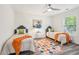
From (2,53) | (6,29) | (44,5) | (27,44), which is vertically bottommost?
(2,53)

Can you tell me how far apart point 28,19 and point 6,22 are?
336 mm

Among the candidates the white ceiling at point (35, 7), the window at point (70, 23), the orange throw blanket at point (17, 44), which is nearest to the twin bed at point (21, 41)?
the orange throw blanket at point (17, 44)

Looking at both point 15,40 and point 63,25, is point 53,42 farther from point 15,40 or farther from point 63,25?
point 15,40

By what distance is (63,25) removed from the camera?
73.9 inches

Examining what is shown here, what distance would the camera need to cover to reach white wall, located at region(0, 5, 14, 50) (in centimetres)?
178

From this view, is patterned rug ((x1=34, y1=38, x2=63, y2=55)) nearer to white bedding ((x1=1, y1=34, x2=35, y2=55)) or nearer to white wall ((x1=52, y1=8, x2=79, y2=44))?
white bedding ((x1=1, y1=34, x2=35, y2=55))

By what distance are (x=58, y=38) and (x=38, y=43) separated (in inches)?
12.8

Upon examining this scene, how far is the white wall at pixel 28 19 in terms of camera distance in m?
1.84

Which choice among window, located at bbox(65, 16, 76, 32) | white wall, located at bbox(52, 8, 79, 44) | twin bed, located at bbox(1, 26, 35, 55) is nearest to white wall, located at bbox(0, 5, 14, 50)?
twin bed, located at bbox(1, 26, 35, 55)

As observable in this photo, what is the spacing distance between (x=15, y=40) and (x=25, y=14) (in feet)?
1.41

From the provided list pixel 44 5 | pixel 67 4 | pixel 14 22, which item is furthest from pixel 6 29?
pixel 67 4

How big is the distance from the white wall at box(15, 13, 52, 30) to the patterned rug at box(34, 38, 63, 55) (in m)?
0.23

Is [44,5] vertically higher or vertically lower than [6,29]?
higher
